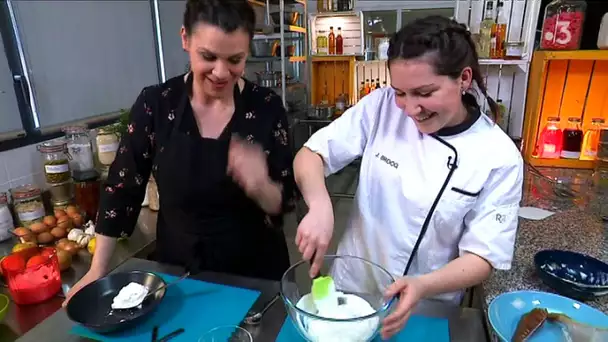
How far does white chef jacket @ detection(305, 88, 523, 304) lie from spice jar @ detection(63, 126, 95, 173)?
1.27 metres

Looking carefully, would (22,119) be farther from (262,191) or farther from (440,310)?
(440,310)

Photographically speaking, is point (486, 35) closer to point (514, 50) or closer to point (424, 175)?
point (514, 50)

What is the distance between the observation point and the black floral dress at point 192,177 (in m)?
1.12

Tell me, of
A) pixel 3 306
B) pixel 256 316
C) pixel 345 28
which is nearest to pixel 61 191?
pixel 3 306

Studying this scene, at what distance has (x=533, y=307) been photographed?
898mm

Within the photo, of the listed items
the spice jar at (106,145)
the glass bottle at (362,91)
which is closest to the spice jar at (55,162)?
the spice jar at (106,145)

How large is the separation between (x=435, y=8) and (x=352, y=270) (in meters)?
3.93

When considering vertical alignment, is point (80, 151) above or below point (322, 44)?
below

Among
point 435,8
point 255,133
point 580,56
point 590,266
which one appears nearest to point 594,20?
point 580,56

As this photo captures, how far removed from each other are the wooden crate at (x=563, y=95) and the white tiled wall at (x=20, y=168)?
7.73ft

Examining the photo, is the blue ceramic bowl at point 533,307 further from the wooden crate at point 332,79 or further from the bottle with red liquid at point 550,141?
the wooden crate at point 332,79

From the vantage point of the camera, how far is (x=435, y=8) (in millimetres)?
4066

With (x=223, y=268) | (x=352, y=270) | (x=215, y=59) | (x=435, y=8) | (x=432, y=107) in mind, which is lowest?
(x=223, y=268)

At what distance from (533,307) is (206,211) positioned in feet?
2.84
